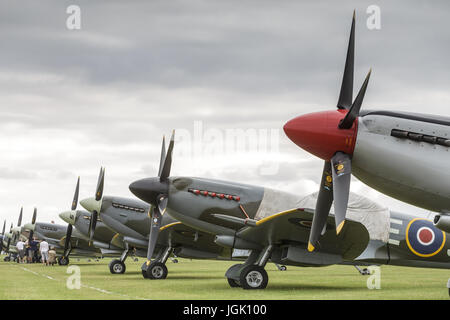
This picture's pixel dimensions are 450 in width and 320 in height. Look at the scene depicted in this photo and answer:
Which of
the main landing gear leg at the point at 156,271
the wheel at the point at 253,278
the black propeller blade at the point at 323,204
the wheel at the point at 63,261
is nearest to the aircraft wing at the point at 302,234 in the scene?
the wheel at the point at 253,278

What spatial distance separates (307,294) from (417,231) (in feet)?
11.5

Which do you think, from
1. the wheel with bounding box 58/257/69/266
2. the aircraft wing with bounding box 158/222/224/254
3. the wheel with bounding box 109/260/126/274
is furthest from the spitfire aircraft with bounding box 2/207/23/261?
the aircraft wing with bounding box 158/222/224/254

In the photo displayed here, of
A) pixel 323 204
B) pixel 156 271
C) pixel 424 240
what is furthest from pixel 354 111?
pixel 156 271

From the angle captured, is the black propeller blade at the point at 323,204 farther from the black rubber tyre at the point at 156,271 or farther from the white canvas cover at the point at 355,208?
the black rubber tyre at the point at 156,271

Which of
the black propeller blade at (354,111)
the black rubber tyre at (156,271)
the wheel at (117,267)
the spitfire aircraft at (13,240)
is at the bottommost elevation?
the spitfire aircraft at (13,240)

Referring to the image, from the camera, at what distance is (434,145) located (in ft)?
25.9

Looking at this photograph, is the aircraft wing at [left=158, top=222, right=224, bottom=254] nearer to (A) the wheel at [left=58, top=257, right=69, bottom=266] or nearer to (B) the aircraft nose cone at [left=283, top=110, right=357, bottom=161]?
(B) the aircraft nose cone at [left=283, top=110, right=357, bottom=161]

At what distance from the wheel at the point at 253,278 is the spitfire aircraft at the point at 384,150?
16.2ft

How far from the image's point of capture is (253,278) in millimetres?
12734

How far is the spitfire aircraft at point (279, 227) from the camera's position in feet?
41.6

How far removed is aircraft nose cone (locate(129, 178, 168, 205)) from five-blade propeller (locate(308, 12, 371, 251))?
6.27m
